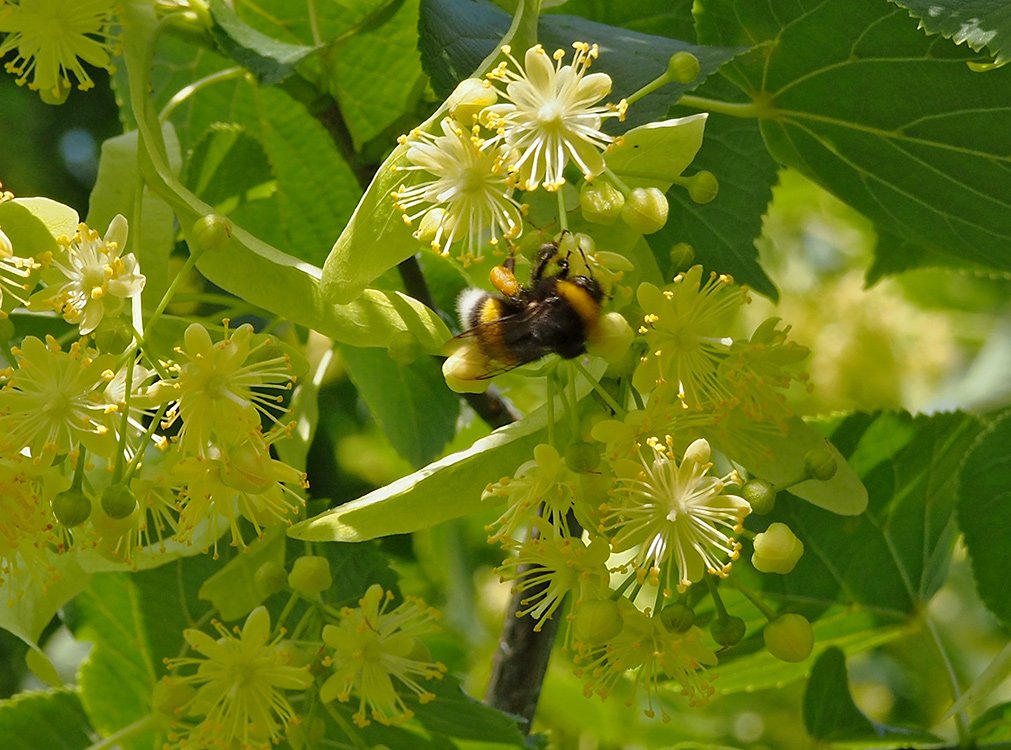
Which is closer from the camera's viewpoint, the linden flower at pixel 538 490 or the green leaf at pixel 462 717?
the linden flower at pixel 538 490

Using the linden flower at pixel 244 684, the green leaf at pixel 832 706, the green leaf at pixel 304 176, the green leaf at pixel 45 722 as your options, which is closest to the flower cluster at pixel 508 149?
the linden flower at pixel 244 684

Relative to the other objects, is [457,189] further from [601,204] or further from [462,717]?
[462,717]

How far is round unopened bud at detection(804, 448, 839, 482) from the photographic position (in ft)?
4.20

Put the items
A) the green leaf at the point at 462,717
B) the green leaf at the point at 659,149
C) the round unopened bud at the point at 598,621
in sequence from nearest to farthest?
the round unopened bud at the point at 598,621 → the green leaf at the point at 659,149 → the green leaf at the point at 462,717

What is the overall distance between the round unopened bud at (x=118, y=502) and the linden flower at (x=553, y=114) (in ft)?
1.55

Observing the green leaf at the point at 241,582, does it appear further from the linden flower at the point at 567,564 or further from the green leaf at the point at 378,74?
the green leaf at the point at 378,74

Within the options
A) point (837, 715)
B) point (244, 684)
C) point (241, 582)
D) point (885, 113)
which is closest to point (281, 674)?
point (244, 684)

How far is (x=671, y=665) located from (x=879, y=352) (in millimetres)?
1749

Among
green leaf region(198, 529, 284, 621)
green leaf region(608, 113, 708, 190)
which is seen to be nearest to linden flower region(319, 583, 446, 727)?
green leaf region(198, 529, 284, 621)

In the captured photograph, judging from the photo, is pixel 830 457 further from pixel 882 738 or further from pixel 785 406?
pixel 882 738

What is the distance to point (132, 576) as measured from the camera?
1.69 metres

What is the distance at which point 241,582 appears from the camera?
1467 millimetres

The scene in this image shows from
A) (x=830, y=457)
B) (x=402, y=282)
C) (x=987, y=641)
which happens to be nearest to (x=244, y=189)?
(x=402, y=282)

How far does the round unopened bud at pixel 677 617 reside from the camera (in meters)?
1.22
